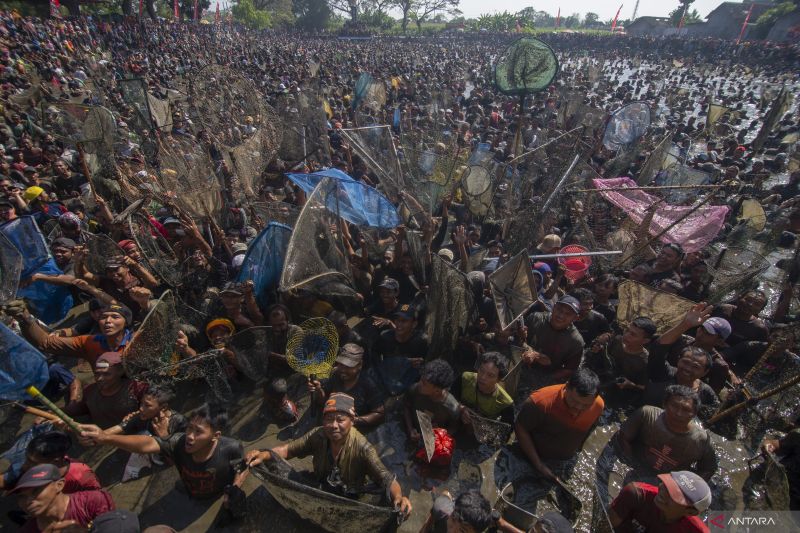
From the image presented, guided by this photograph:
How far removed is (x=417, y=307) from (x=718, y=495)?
399 centimetres

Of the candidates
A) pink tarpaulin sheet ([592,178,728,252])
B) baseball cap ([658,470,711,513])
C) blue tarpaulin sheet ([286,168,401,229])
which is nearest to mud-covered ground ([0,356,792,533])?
baseball cap ([658,470,711,513])

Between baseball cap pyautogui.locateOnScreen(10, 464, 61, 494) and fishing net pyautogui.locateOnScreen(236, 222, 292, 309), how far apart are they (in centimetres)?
268

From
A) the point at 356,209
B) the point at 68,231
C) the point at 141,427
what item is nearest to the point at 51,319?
the point at 68,231

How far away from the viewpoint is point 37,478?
2508 millimetres

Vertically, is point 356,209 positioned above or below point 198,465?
above

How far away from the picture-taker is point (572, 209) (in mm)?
8328

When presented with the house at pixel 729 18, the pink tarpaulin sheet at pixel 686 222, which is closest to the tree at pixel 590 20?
the house at pixel 729 18

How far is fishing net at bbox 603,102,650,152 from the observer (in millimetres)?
10516

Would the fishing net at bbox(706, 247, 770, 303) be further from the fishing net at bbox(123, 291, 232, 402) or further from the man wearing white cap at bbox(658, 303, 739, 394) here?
the fishing net at bbox(123, 291, 232, 402)

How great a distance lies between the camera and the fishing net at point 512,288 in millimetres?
4309

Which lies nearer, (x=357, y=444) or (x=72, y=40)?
(x=357, y=444)

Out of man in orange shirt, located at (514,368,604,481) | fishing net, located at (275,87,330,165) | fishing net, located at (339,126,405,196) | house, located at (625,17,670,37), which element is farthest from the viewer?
house, located at (625,17,670,37)

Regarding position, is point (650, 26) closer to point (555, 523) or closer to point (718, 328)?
point (718, 328)

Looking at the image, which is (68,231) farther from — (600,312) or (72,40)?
(72,40)
